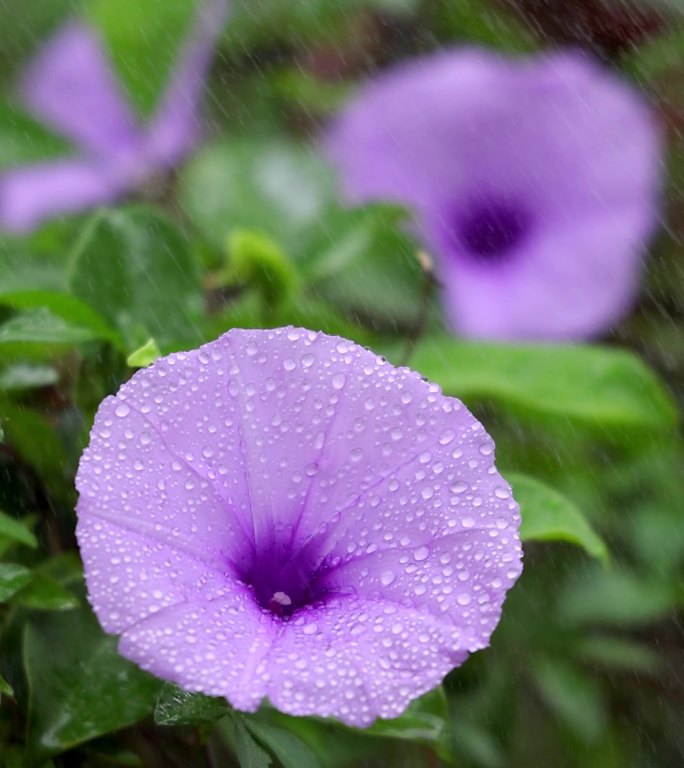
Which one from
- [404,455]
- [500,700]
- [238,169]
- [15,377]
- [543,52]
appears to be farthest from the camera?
[543,52]

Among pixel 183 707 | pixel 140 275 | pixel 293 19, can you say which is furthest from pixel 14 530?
pixel 293 19

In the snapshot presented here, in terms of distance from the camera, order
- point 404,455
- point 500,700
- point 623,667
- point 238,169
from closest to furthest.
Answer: point 404,455
point 500,700
point 623,667
point 238,169

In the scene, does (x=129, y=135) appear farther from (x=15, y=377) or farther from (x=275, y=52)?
(x=15, y=377)

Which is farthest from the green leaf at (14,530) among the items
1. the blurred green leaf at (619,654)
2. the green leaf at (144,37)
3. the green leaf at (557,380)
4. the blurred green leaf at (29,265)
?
the green leaf at (144,37)

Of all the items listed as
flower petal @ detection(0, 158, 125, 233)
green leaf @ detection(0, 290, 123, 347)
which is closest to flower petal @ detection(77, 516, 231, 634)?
green leaf @ detection(0, 290, 123, 347)

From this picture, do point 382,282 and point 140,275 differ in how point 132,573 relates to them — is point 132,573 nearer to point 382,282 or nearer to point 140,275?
point 140,275

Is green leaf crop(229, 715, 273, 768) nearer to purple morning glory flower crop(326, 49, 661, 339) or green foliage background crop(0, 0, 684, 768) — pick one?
green foliage background crop(0, 0, 684, 768)

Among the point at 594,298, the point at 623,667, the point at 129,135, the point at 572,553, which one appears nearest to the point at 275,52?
the point at 129,135
